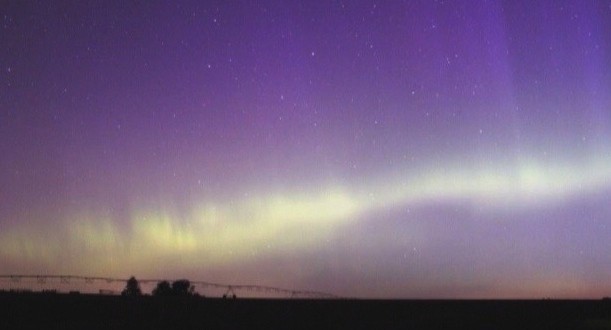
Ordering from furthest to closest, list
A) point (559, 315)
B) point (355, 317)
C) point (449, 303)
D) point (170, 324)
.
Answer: point (449, 303) → point (559, 315) → point (355, 317) → point (170, 324)

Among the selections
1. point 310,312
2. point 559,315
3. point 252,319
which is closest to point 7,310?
point 252,319

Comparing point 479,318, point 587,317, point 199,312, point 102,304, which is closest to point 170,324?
point 199,312

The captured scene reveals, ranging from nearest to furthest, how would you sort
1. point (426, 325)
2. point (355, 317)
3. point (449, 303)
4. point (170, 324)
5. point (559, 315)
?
point (170, 324) < point (426, 325) < point (355, 317) < point (559, 315) < point (449, 303)

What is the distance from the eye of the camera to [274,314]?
25.5 metres

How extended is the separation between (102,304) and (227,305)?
5.14m

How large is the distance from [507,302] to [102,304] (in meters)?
19.3

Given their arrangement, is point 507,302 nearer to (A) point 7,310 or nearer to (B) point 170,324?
(B) point 170,324

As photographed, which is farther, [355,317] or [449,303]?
[449,303]

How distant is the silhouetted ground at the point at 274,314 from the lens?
2234cm

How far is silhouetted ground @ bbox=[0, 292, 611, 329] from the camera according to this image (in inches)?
880

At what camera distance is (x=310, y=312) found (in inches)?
1043

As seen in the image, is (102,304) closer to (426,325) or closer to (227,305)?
(227,305)

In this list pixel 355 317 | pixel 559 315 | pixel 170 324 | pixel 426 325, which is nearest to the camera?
pixel 170 324

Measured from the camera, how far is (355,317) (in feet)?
84.0
